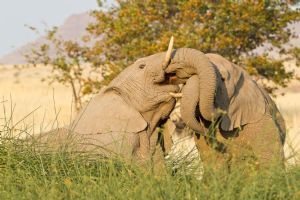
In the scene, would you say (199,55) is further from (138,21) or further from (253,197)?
(138,21)

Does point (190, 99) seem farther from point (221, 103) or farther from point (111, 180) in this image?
point (111, 180)

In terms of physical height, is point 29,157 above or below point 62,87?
above

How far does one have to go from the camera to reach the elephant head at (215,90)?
8422 mm

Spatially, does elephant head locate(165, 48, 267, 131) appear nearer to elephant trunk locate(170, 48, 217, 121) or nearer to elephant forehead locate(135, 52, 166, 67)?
elephant trunk locate(170, 48, 217, 121)

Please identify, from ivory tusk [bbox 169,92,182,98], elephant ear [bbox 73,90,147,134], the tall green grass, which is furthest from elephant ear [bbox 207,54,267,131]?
the tall green grass

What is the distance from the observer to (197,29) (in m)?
17.9

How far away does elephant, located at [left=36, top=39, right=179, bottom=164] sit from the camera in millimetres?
8594

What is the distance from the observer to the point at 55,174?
6.56m

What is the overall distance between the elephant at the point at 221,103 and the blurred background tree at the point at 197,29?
25.8ft

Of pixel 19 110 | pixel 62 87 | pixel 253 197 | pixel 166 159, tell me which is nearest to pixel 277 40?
pixel 19 110

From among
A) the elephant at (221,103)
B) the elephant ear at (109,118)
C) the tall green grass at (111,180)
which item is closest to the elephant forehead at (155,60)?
the elephant at (221,103)

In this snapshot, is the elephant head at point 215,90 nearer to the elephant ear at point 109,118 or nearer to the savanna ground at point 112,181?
the elephant ear at point 109,118

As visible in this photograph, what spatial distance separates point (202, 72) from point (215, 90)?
0.70 feet

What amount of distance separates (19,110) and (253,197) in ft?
65.2
